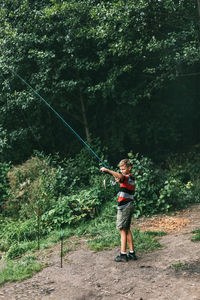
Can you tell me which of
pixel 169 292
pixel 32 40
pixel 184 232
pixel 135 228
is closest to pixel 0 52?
pixel 32 40

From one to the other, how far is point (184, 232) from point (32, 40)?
7.36 meters

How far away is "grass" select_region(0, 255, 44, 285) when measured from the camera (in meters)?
4.42

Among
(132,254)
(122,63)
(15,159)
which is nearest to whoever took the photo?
(132,254)

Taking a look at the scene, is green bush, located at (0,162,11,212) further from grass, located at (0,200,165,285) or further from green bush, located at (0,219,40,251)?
grass, located at (0,200,165,285)

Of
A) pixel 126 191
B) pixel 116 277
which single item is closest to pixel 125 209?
pixel 126 191

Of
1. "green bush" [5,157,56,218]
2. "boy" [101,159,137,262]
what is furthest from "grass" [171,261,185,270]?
"green bush" [5,157,56,218]

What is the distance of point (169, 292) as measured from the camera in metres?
3.37

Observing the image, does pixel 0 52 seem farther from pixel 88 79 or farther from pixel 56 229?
pixel 56 229

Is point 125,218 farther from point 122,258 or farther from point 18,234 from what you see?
point 18,234

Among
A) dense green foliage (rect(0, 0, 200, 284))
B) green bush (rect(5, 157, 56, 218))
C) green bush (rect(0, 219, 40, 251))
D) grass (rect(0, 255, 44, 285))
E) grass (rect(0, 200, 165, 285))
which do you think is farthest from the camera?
green bush (rect(5, 157, 56, 218))

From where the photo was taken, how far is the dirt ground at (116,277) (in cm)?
349

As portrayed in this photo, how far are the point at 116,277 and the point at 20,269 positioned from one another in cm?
164

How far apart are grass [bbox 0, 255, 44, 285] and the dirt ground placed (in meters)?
0.12

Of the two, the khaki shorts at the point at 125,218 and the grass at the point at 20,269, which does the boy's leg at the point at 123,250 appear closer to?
the khaki shorts at the point at 125,218
